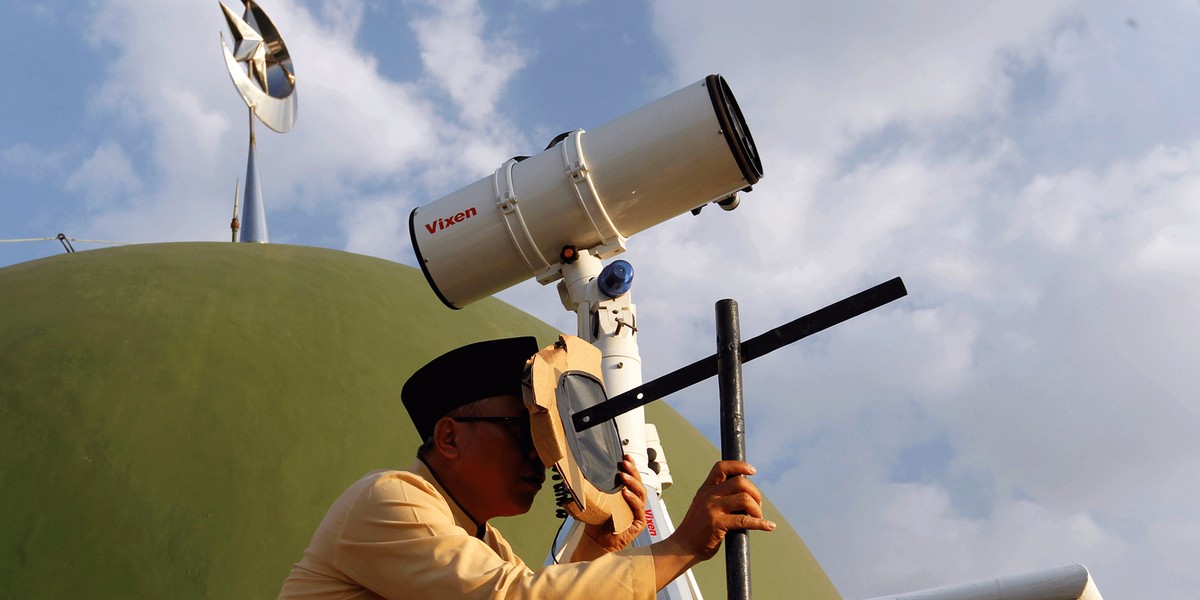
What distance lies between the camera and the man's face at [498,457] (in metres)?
2.65

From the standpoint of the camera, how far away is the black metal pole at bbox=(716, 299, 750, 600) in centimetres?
232

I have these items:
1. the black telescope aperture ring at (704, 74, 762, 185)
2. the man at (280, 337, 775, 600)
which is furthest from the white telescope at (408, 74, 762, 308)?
the man at (280, 337, 775, 600)

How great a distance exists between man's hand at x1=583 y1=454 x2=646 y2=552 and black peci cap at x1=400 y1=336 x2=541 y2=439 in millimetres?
334

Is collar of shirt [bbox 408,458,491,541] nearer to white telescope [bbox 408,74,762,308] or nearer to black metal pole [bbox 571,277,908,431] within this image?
black metal pole [bbox 571,277,908,431]

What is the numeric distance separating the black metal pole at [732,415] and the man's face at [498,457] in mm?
455

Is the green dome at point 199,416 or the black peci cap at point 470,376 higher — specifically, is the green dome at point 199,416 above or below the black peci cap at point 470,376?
above

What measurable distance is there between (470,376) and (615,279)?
2.84m

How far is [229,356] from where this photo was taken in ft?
26.7

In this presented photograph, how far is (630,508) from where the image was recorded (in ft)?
9.27

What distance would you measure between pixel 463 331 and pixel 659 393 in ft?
22.7

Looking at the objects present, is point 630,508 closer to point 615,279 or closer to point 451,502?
A: point 451,502

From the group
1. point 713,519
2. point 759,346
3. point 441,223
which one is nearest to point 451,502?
point 713,519

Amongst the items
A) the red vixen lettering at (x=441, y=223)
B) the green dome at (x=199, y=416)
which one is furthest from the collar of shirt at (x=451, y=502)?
the green dome at (x=199, y=416)

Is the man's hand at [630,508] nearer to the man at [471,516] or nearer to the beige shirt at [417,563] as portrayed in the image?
the man at [471,516]
